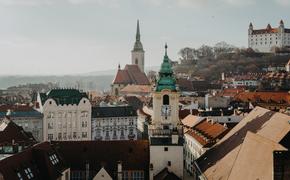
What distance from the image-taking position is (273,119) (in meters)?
40.0

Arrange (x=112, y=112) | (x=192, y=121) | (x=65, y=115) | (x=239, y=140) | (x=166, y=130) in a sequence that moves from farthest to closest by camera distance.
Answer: (x=112, y=112), (x=65, y=115), (x=192, y=121), (x=166, y=130), (x=239, y=140)

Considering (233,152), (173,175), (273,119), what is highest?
(273,119)

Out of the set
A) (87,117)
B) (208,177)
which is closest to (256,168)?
(208,177)

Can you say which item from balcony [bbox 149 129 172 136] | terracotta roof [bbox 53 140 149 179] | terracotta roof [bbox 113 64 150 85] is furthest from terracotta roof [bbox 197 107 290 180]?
terracotta roof [bbox 113 64 150 85]

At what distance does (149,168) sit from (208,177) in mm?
10693

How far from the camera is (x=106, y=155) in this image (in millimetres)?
49500

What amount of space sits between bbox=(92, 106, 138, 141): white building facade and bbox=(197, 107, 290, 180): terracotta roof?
47.1 metres

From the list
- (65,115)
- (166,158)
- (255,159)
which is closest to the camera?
(255,159)

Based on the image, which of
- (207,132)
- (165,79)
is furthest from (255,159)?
(207,132)

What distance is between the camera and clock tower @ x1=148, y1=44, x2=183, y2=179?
1887 inches

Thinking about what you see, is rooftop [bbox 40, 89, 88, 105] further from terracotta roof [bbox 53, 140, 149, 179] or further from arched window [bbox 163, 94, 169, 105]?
arched window [bbox 163, 94, 169, 105]

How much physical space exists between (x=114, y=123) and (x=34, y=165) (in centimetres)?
5310

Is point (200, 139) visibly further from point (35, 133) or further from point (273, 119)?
point (35, 133)

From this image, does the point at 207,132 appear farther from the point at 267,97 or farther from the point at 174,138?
the point at 267,97
